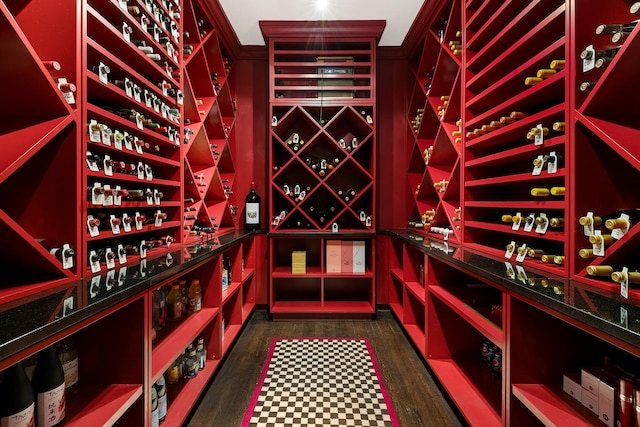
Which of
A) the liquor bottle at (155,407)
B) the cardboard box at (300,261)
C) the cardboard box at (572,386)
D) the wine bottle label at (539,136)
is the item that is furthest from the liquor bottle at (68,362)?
the cardboard box at (300,261)

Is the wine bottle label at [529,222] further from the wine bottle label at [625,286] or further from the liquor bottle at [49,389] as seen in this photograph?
the liquor bottle at [49,389]

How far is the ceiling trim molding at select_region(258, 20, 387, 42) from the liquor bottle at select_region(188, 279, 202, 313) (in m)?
2.46

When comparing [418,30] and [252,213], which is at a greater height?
[418,30]

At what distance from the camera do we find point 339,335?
298 cm

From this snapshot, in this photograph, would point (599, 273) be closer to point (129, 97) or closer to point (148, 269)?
point (148, 269)

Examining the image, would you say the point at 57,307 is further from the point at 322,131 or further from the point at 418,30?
the point at 418,30

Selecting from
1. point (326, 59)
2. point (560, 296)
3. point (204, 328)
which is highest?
point (326, 59)

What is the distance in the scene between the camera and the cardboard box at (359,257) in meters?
3.36

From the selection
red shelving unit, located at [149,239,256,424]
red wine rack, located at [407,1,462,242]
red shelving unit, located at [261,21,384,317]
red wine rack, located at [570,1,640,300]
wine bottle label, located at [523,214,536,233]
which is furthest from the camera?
red shelving unit, located at [261,21,384,317]

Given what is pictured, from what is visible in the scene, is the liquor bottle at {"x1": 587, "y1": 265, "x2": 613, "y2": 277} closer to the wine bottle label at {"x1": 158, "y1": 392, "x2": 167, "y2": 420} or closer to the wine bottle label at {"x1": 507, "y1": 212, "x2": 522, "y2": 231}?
the wine bottle label at {"x1": 507, "y1": 212, "x2": 522, "y2": 231}

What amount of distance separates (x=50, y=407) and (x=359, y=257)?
2.66m

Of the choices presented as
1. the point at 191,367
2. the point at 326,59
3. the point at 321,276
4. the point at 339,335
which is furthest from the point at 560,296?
the point at 326,59

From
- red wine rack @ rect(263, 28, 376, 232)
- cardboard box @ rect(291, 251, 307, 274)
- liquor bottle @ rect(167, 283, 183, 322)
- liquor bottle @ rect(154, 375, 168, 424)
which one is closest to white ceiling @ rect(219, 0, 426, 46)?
red wine rack @ rect(263, 28, 376, 232)

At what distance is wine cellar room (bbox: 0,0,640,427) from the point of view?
108 cm
